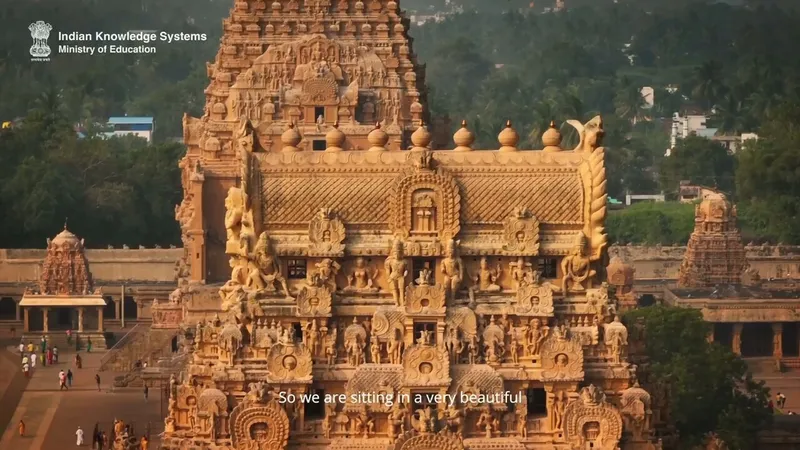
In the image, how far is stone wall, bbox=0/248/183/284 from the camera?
117 m

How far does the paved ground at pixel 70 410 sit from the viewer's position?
87062mm

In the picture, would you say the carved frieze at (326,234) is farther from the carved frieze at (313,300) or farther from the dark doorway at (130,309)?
the dark doorway at (130,309)

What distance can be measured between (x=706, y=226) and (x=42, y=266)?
21147 mm

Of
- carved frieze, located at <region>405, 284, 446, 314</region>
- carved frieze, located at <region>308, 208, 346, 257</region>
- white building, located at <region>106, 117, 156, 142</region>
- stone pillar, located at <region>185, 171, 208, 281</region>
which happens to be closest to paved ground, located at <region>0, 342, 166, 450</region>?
stone pillar, located at <region>185, 171, 208, 281</region>

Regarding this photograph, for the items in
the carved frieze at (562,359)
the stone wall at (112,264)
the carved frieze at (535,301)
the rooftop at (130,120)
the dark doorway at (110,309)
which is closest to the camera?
the carved frieze at (562,359)

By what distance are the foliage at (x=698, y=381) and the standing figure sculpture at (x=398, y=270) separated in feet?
24.3

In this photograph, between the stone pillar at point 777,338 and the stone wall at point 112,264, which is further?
the stone wall at point 112,264

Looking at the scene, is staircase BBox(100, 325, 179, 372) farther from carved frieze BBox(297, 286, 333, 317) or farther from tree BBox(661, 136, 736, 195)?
tree BBox(661, 136, 736, 195)

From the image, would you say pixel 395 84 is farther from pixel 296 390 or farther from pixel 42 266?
pixel 296 390

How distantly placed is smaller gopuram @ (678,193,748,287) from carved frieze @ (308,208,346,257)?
4662 centimetres

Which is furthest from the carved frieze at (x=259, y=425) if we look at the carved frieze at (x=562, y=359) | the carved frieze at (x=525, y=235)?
the carved frieze at (x=525, y=235)

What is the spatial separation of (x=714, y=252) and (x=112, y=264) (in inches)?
777

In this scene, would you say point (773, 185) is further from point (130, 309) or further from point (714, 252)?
point (130, 309)

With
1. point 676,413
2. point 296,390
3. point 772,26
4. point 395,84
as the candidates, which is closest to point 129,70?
point 772,26
